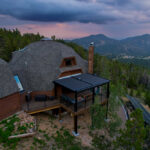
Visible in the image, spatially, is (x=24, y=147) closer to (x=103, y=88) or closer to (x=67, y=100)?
(x=67, y=100)

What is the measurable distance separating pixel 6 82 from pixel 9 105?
2.30 m

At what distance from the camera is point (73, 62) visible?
1912 cm

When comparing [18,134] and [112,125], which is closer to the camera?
[18,134]

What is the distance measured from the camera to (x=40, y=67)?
17609mm

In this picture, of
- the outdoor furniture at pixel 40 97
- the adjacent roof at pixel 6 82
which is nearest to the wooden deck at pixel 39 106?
the outdoor furniture at pixel 40 97

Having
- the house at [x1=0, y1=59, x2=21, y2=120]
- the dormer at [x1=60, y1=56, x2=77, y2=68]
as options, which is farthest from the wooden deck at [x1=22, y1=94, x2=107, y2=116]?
the dormer at [x1=60, y1=56, x2=77, y2=68]

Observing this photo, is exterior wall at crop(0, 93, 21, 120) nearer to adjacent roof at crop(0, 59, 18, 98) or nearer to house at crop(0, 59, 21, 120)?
house at crop(0, 59, 21, 120)

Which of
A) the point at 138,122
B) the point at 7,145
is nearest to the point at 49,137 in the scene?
the point at 7,145

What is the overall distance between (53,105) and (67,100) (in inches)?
69.1

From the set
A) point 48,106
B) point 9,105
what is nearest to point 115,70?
point 48,106

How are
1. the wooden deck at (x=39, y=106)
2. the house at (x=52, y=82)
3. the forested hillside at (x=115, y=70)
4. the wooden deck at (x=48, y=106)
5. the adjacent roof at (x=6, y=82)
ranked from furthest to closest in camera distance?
the forested hillside at (x=115, y=70) → the house at (x=52, y=82) → the wooden deck at (x=39, y=106) → the wooden deck at (x=48, y=106) → the adjacent roof at (x=6, y=82)

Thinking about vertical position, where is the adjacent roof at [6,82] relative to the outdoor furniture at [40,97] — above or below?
above

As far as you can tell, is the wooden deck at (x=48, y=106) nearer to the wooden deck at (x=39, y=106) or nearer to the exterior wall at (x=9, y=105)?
the wooden deck at (x=39, y=106)

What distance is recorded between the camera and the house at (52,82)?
1452cm
